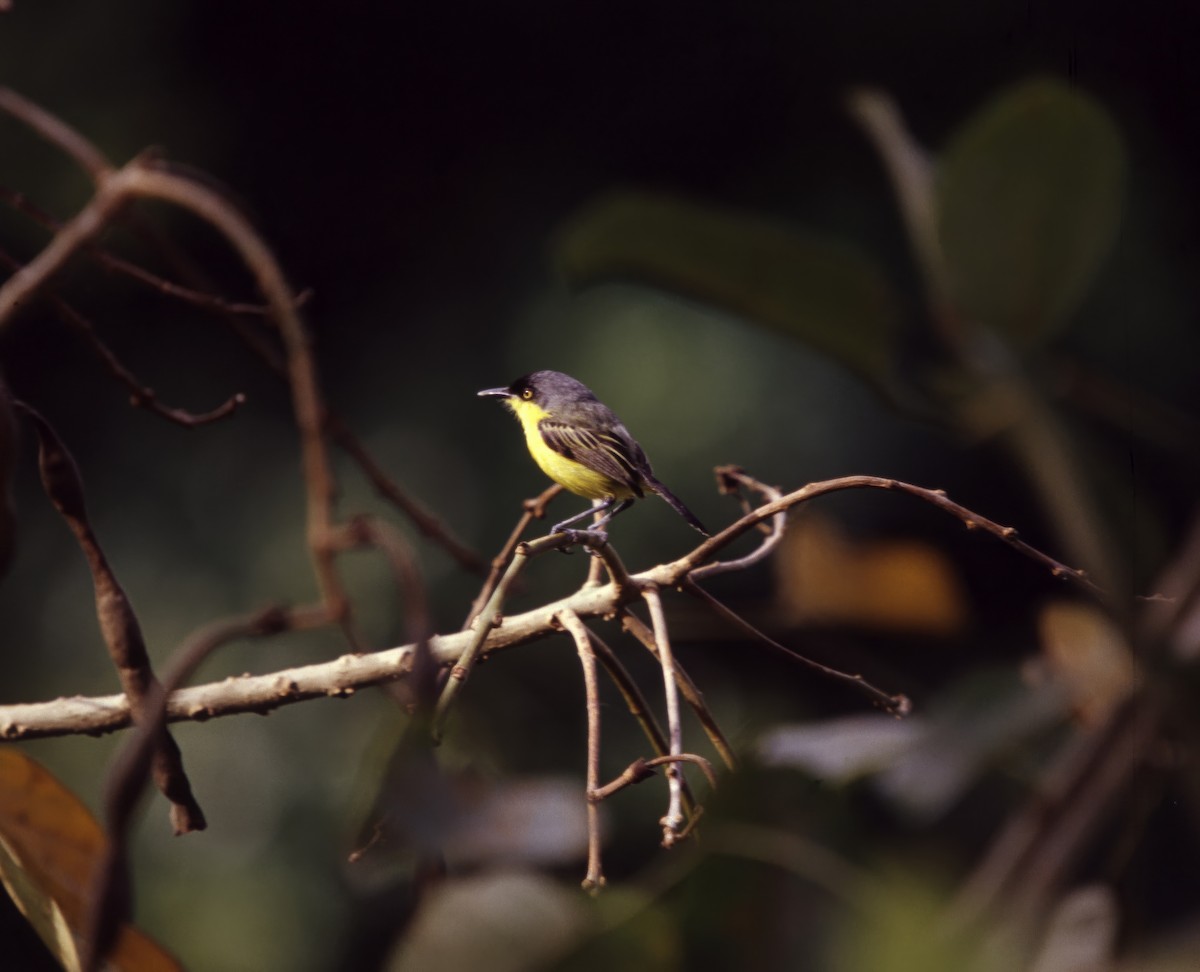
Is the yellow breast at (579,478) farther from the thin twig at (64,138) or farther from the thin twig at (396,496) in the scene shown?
the thin twig at (64,138)

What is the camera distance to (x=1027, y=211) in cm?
23

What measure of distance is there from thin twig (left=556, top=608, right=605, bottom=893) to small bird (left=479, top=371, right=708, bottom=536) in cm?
14

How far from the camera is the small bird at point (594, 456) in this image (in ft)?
1.51

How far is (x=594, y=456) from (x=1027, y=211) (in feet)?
0.83

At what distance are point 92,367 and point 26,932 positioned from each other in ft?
3.06

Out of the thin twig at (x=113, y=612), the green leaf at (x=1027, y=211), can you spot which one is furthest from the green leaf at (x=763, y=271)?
the thin twig at (x=113, y=612)

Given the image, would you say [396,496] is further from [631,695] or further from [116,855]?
[116,855]

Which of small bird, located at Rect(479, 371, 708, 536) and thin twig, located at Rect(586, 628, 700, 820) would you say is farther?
small bird, located at Rect(479, 371, 708, 536)

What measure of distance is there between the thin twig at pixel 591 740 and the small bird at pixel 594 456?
140 millimetres

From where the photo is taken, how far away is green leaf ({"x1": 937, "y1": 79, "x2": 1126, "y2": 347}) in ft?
0.73

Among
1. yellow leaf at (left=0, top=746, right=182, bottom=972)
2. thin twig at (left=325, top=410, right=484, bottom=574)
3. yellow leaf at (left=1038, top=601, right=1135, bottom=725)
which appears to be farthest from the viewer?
thin twig at (left=325, top=410, right=484, bottom=574)

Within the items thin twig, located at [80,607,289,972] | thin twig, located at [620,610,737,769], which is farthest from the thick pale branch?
thin twig, located at [80,607,289,972]

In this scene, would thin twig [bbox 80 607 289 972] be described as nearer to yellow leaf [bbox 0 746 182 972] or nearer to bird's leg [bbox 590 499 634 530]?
yellow leaf [bbox 0 746 182 972]

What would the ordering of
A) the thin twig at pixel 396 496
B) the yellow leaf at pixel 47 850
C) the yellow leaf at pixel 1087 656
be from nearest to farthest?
the yellow leaf at pixel 1087 656, the yellow leaf at pixel 47 850, the thin twig at pixel 396 496
